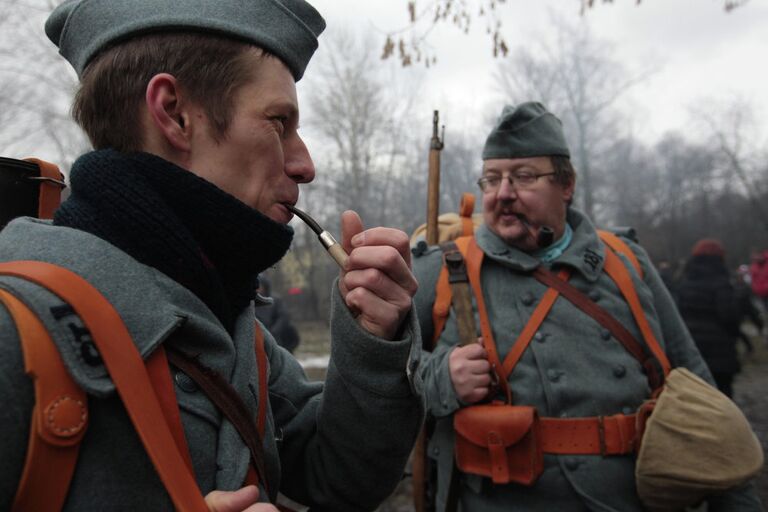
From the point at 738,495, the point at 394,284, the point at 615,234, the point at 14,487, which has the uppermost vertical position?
the point at 615,234

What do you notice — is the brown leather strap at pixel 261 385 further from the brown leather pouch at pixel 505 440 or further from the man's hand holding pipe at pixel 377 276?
the brown leather pouch at pixel 505 440

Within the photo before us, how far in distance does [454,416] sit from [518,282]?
2.08 feet

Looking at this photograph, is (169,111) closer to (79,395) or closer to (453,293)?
(79,395)

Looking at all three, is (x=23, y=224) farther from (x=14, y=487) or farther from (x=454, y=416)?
(x=454, y=416)

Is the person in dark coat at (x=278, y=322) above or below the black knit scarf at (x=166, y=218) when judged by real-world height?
below

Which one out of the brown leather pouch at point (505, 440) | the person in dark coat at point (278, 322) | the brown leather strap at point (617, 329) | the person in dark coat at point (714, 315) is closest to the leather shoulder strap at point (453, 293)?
the brown leather pouch at point (505, 440)

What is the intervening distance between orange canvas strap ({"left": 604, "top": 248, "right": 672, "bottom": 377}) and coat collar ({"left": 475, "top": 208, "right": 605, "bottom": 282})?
0.05 meters

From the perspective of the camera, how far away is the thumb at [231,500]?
938 mm

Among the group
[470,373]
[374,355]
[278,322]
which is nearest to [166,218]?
[374,355]

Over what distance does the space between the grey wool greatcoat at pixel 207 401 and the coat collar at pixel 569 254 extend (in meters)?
1.26

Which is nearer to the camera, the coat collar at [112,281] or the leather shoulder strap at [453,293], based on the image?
the coat collar at [112,281]

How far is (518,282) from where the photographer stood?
2588 millimetres

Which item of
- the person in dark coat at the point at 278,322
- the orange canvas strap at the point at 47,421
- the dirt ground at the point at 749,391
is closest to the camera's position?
the orange canvas strap at the point at 47,421

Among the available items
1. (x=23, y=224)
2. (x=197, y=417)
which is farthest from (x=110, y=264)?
(x=197, y=417)
